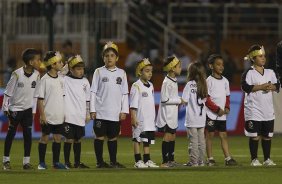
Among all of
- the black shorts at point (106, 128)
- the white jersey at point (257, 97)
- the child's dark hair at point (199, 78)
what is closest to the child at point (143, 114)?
the black shorts at point (106, 128)

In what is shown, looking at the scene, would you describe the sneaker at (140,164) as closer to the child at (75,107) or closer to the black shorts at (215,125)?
the child at (75,107)

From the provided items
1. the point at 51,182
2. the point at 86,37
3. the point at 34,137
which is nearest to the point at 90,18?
the point at 86,37

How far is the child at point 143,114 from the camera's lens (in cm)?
1890

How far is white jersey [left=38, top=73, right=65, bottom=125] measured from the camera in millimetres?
18500

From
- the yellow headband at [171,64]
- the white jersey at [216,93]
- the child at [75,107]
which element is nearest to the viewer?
the child at [75,107]

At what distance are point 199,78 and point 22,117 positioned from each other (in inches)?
126

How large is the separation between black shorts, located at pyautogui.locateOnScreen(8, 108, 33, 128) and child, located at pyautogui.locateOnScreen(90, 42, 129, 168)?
116 cm

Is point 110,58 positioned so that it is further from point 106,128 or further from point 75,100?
point 106,128

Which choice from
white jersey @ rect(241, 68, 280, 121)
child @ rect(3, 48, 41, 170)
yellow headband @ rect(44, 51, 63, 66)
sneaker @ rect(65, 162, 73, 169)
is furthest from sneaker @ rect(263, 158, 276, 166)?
child @ rect(3, 48, 41, 170)

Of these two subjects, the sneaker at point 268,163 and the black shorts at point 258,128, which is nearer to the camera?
the sneaker at point 268,163

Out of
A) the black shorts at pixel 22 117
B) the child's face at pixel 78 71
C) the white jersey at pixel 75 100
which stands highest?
the child's face at pixel 78 71

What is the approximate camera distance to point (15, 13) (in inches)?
1219

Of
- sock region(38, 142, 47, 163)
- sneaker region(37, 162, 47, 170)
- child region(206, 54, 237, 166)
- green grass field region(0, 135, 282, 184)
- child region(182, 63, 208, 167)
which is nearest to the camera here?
green grass field region(0, 135, 282, 184)

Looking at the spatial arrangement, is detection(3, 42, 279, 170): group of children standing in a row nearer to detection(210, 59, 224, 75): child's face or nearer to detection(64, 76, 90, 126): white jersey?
detection(64, 76, 90, 126): white jersey
